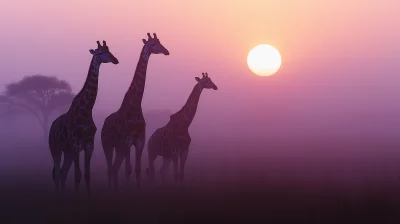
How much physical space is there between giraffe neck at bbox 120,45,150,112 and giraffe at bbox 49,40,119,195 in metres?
1.32

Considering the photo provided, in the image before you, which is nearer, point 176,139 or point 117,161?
point 117,161

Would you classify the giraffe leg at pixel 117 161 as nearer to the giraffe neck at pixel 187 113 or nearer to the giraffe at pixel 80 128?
the giraffe at pixel 80 128

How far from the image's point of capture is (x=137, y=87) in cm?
1777

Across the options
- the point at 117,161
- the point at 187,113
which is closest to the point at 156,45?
the point at 187,113

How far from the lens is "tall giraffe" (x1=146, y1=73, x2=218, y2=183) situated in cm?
1855

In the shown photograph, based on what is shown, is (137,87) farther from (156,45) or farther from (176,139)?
(176,139)

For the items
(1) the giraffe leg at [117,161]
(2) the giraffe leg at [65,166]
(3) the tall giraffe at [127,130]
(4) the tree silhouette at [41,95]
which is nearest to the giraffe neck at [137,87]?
(3) the tall giraffe at [127,130]

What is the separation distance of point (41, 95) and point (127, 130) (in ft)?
146

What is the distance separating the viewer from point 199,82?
64.5ft

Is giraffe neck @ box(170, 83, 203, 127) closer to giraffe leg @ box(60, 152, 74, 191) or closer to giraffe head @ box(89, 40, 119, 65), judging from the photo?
giraffe head @ box(89, 40, 119, 65)

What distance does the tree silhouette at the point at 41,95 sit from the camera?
192 ft

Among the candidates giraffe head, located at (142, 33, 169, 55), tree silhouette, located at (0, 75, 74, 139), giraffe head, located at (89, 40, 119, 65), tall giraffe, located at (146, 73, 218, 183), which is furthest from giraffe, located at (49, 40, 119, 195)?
tree silhouette, located at (0, 75, 74, 139)

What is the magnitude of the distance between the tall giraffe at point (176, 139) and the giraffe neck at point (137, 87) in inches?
60.9

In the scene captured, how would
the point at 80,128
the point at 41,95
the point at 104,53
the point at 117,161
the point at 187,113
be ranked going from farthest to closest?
the point at 41,95 < the point at 187,113 < the point at 117,161 < the point at 104,53 < the point at 80,128
